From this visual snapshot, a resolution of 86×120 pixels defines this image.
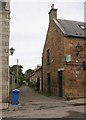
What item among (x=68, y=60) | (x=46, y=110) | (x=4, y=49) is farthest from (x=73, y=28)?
(x=46, y=110)

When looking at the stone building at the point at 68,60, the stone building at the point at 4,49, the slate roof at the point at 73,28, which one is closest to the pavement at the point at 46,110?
the stone building at the point at 4,49

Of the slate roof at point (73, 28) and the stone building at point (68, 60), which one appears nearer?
the stone building at point (68, 60)

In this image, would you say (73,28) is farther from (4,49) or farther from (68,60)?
(4,49)

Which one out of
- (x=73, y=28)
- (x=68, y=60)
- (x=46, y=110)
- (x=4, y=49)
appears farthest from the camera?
(x=73, y=28)

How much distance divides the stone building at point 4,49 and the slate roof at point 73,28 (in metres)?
6.15

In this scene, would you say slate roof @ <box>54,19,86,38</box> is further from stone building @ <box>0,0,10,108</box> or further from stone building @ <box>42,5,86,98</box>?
stone building @ <box>0,0,10,108</box>

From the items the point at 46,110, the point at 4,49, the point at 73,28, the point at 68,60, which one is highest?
the point at 73,28

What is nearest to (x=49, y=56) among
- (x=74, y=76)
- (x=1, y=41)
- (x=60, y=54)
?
(x=60, y=54)

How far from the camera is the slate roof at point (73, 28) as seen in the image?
837 inches

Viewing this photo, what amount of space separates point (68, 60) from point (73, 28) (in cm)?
418

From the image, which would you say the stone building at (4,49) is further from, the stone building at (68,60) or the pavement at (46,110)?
the stone building at (68,60)

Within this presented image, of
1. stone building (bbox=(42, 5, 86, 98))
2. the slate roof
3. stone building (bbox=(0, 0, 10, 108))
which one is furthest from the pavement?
the slate roof

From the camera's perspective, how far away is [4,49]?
16.1 meters

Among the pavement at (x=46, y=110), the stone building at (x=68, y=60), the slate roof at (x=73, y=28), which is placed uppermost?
the slate roof at (x=73, y=28)
